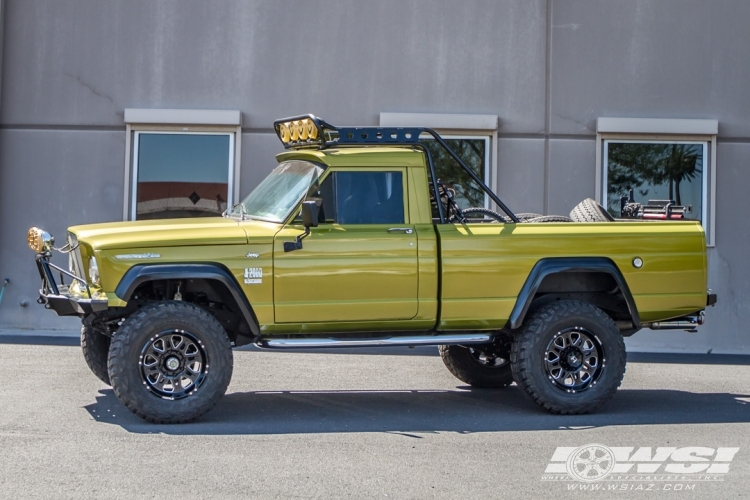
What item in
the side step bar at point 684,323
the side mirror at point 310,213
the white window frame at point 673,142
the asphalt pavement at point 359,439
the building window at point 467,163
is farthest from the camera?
the white window frame at point 673,142

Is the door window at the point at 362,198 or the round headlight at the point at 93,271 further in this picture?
the door window at the point at 362,198

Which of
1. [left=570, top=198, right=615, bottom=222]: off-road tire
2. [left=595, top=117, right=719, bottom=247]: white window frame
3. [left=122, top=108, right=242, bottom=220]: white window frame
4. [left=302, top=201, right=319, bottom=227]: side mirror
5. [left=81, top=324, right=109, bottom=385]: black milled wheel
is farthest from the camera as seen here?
[left=595, top=117, right=719, bottom=247]: white window frame

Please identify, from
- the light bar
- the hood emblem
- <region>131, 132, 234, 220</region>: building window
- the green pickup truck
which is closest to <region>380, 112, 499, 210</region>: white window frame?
<region>131, 132, 234, 220</region>: building window

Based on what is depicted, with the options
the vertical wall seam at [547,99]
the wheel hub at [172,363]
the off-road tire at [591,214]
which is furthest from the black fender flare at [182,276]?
the vertical wall seam at [547,99]

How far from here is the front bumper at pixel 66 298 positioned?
725 cm

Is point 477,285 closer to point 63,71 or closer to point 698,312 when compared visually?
point 698,312

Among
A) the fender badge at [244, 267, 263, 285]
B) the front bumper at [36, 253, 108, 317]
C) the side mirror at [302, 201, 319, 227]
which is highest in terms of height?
the side mirror at [302, 201, 319, 227]

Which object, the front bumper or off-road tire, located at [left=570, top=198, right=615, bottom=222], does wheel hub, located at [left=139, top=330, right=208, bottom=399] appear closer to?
the front bumper

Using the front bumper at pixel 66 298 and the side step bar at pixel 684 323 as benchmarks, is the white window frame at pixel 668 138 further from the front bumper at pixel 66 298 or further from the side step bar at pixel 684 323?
the front bumper at pixel 66 298

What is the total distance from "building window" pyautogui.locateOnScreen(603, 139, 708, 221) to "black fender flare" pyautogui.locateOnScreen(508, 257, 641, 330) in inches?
201

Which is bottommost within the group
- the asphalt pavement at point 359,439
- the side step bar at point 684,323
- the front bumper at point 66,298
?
the asphalt pavement at point 359,439

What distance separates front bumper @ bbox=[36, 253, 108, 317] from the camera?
725cm

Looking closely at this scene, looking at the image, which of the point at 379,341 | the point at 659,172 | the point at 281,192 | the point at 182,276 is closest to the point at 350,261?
the point at 379,341

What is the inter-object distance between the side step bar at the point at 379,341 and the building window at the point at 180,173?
5357 mm
